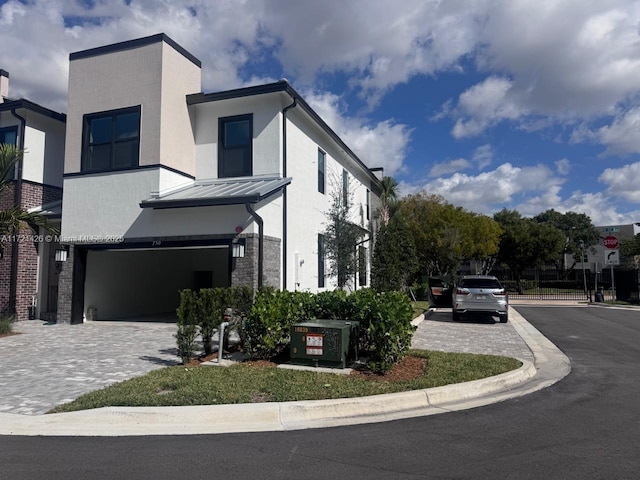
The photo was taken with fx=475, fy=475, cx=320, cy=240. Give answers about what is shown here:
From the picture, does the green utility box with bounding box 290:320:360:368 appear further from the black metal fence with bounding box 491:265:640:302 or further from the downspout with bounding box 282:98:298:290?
the black metal fence with bounding box 491:265:640:302

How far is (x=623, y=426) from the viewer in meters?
5.54

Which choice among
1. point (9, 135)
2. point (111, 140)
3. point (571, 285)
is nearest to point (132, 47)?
point (111, 140)

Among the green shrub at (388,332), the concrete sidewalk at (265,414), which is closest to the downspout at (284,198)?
the green shrub at (388,332)

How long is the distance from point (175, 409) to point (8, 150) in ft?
34.5

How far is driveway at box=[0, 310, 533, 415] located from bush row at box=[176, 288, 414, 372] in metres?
1.13

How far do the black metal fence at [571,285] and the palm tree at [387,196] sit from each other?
39.4 feet

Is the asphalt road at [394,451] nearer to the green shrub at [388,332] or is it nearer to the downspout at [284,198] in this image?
the green shrub at [388,332]

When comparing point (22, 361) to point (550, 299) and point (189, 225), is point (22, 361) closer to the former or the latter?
point (189, 225)

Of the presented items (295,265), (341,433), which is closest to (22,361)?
(341,433)

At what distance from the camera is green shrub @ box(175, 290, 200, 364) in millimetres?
8508

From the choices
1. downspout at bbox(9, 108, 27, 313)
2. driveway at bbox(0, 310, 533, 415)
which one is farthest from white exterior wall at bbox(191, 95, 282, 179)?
downspout at bbox(9, 108, 27, 313)

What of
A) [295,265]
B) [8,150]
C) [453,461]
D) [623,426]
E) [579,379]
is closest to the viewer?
[453,461]

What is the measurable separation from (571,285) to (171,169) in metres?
42.2

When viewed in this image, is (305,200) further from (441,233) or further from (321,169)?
(441,233)
